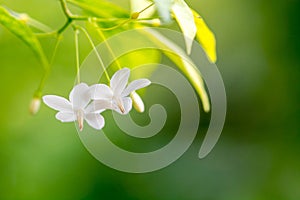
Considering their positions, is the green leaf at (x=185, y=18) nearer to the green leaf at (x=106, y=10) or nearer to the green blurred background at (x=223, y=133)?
the green leaf at (x=106, y=10)

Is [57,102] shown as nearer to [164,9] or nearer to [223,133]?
[164,9]

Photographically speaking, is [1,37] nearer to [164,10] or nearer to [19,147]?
[19,147]

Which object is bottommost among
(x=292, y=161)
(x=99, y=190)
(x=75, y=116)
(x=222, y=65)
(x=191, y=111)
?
(x=292, y=161)

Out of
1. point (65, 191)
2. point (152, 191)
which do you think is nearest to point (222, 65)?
point (152, 191)

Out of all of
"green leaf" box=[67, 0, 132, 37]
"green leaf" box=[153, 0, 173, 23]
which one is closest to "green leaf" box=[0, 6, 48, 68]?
"green leaf" box=[67, 0, 132, 37]

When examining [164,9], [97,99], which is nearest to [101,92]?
[97,99]

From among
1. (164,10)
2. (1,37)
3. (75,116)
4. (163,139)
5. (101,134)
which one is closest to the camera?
(164,10)

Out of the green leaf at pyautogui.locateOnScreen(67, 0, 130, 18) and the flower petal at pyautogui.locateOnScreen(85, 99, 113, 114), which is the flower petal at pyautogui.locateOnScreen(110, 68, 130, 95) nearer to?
the flower petal at pyautogui.locateOnScreen(85, 99, 113, 114)
